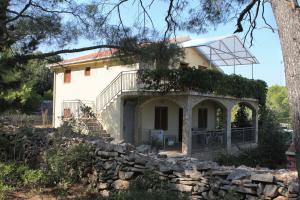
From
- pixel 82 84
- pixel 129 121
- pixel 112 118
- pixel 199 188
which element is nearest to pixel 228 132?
pixel 129 121

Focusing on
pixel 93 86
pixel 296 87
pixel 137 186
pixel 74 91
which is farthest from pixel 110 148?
pixel 74 91

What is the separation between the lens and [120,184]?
7.83 meters

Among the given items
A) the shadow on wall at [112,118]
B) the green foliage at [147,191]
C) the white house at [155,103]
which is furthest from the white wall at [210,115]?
the green foliage at [147,191]

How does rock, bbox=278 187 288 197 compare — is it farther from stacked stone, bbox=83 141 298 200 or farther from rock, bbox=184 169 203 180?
rock, bbox=184 169 203 180

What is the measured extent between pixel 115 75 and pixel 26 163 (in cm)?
1113

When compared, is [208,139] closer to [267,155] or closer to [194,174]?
[267,155]

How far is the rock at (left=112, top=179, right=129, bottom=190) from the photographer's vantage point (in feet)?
25.2

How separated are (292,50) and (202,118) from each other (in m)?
20.6

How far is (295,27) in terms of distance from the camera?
3.51m

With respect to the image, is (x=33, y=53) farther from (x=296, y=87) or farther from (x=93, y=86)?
(x=93, y=86)

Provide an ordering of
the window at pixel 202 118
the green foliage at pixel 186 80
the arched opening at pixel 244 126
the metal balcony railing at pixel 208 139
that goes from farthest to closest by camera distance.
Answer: the window at pixel 202 118
the arched opening at pixel 244 126
the metal balcony railing at pixel 208 139
the green foliage at pixel 186 80

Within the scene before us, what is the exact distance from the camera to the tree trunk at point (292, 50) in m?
3.44

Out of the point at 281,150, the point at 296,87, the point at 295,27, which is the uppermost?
Result: the point at 295,27

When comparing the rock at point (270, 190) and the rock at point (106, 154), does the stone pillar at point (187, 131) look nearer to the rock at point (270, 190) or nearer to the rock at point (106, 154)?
the rock at point (106, 154)
